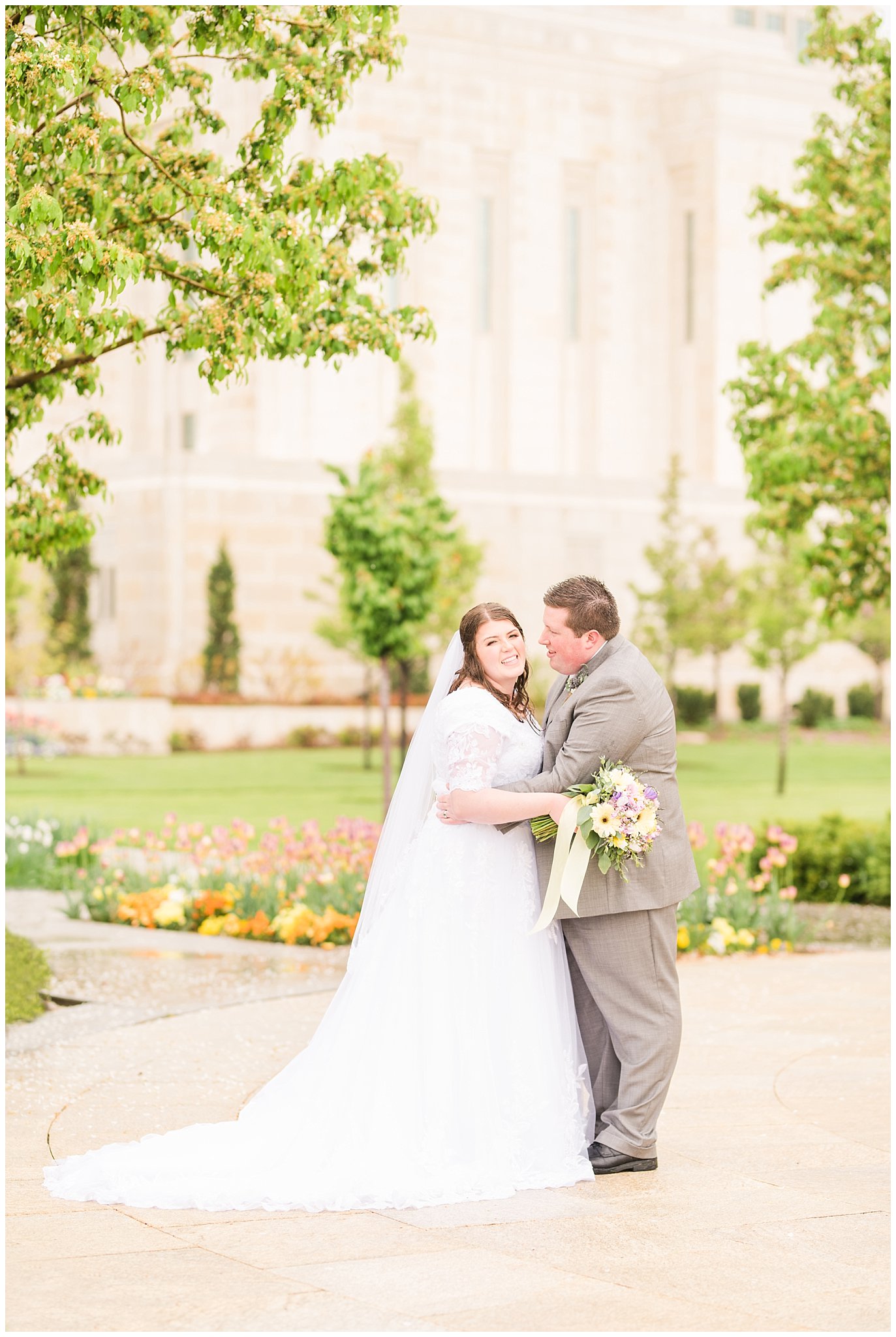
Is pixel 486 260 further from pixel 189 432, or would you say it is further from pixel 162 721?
pixel 162 721

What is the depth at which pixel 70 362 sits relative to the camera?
853cm

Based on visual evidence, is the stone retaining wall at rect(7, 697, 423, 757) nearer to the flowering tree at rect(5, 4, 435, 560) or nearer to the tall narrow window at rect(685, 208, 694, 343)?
the tall narrow window at rect(685, 208, 694, 343)

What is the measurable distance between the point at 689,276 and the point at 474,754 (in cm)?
4378

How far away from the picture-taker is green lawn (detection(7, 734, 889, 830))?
88.7 feet

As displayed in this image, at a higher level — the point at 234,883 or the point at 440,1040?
the point at 440,1040

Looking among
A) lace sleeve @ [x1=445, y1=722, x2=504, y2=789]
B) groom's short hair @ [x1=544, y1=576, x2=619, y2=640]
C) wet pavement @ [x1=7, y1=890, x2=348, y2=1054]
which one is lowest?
wet pavement @ [x1=7, y1=890, x2=348, y2=1054]

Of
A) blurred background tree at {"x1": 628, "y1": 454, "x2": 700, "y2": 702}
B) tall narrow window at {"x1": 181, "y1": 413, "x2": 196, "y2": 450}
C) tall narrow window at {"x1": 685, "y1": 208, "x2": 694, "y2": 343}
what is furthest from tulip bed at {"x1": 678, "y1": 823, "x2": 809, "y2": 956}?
tall narrow window at {"x1": 685, "y1": 208, "x2": 694, "y2": 343}

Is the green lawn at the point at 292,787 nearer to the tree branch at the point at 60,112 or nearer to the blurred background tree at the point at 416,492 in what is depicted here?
the blurred background tree at the point at 416,492

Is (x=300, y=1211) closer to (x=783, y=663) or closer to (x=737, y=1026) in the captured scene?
(x=737, y=1026)

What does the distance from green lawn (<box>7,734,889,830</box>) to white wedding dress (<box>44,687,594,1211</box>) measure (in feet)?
60.4

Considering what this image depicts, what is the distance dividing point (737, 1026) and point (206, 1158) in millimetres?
4042

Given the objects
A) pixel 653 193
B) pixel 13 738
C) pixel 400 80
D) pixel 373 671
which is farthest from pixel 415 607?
pixel 653 193

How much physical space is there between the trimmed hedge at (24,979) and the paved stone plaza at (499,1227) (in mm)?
278

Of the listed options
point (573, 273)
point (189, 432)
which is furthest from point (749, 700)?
point (189, 432)
